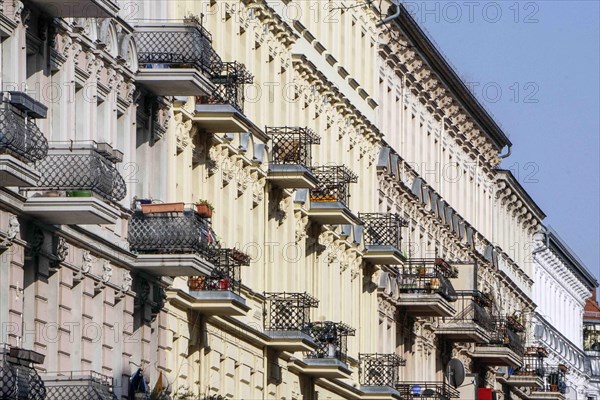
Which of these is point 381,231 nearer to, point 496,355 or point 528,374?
point 496,355

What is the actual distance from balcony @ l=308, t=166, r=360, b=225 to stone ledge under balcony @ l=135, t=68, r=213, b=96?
47.5 feet

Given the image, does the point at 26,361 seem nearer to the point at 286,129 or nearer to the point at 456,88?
the point at 286,129

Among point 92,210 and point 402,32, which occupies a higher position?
point 402,32

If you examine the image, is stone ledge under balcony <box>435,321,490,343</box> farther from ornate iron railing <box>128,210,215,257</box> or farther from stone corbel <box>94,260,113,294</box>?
stone corbel <box>94,260,113,294</box>

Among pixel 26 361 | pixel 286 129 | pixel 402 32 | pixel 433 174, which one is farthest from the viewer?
pixel 433 174

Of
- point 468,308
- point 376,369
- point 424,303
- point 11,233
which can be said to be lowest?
point 11,233

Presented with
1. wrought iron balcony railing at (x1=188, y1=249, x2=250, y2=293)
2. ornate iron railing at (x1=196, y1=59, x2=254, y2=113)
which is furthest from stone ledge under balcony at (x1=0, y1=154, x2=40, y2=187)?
ornate iron railing at (x1=196, y1=59, x2=254, y2=113)

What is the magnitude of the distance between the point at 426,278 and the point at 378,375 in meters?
7.05

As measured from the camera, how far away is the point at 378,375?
6378 centimetres

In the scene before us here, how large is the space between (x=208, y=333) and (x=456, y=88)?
34496 mm

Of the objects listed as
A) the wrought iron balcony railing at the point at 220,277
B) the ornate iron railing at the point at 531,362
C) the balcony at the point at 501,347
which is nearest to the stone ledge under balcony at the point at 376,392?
the wrought iron balcony railing at the point at 220,277

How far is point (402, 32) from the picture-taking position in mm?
70625

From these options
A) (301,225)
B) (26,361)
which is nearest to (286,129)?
(301,225)

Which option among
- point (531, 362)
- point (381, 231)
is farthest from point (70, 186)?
point (531, 362)
